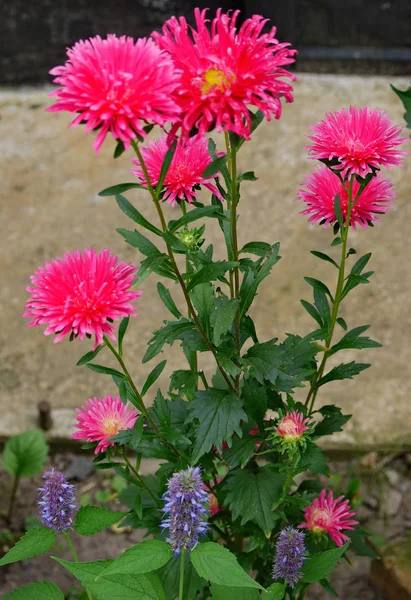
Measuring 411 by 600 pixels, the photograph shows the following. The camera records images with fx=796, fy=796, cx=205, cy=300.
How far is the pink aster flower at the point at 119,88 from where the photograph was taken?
37.8 inches

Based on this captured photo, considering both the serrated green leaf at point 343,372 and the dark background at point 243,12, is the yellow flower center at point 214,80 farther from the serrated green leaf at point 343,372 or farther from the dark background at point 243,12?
the dark background at point 243,12

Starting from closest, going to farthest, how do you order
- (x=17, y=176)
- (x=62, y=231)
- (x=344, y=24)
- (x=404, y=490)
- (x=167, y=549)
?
(x=167, y=549) → (x=404, y=490) → (x=62, y=231) → (x=17, y=176) → (x=344, y=24)

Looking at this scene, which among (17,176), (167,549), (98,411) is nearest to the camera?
(167,549)

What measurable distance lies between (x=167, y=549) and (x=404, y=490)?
4.07 ft

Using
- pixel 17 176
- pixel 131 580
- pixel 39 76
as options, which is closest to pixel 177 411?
pixel 131 580

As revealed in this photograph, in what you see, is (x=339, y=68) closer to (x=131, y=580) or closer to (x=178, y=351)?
(x=178, y=351)

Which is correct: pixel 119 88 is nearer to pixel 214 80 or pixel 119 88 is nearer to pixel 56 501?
pixel 214 80

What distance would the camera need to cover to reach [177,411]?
1505 mm

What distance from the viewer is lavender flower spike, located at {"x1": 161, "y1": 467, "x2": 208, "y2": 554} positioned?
3.74 ft

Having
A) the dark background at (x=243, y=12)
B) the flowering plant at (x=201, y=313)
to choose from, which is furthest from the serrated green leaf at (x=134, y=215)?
the dark background at (x=243, y=12)

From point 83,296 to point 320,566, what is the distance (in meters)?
0.60

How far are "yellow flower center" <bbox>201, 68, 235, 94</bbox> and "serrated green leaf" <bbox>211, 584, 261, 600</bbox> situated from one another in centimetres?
76

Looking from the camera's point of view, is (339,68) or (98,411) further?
(339,68)

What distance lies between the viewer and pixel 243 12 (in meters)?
3.75
